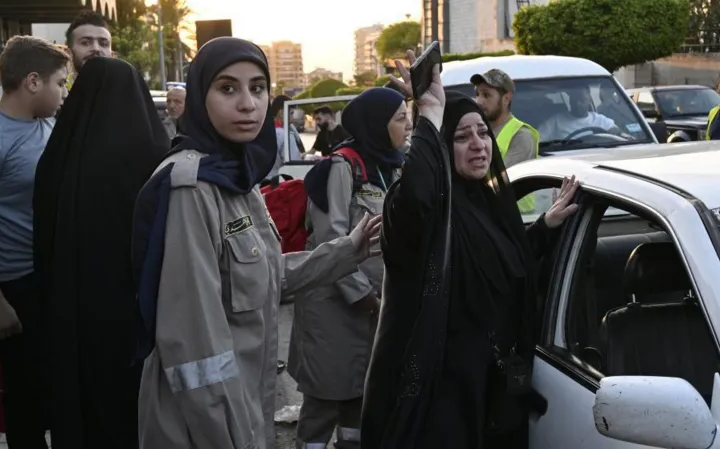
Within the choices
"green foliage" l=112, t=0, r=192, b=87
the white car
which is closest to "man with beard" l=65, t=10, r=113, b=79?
the white car

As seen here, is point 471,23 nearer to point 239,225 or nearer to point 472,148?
point 472,148

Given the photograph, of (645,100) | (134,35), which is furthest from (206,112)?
(134,35)

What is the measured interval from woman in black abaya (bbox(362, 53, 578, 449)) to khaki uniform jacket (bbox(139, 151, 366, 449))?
1.38 feet

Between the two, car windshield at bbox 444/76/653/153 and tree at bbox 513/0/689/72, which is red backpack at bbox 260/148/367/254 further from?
tree at bbox 513/0/689/72

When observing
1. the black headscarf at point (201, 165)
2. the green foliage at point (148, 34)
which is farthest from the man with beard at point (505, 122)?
the green foliage at point (148, 34)

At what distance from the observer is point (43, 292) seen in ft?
11.6

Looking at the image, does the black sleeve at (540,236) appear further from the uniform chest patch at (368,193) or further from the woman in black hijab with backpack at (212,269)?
the uniform chest patch at (368,193)

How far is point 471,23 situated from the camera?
59281 millimetres

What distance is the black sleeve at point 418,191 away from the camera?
2.64 metres

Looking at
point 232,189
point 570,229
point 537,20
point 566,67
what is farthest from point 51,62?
point 537,20

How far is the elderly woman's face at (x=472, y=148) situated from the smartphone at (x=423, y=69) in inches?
10.5

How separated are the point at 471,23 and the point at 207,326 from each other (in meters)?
59.1

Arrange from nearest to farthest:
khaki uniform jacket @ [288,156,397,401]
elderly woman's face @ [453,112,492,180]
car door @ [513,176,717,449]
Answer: car door @ [513,176,717,449] → elderly woman's face @ [453,112,492,180] → khaki uniform jacket @ [288,156,397,401]

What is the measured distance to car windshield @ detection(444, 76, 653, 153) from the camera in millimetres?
6688
